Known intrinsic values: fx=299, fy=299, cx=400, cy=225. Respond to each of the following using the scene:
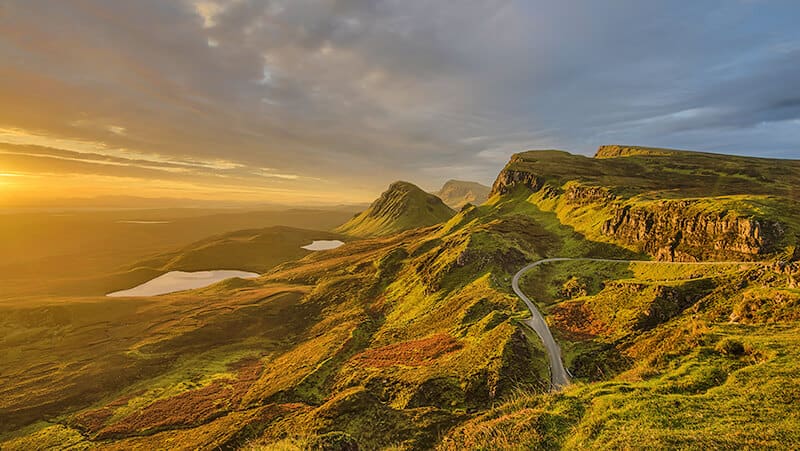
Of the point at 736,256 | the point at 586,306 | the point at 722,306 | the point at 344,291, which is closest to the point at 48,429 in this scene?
the point at 344,291

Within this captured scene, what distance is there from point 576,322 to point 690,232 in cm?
4391

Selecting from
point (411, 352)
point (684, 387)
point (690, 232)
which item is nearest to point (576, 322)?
point (411, 352)

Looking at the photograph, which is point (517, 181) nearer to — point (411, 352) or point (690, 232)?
point (690, 232)

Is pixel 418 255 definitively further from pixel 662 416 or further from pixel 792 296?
pixel 662 416

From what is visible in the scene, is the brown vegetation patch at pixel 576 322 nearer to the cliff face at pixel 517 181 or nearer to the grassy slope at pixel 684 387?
the grassy slope at pixel 684 387

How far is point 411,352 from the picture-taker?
5216 cm

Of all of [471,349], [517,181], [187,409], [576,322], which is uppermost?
[517,181]

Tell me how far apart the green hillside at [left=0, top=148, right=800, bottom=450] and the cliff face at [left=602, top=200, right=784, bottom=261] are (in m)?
0.36

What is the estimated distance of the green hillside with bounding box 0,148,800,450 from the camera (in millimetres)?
20484

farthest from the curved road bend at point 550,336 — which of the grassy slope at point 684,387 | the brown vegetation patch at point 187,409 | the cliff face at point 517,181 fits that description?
the cliff face at point 517,181

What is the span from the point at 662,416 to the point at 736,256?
63.6m

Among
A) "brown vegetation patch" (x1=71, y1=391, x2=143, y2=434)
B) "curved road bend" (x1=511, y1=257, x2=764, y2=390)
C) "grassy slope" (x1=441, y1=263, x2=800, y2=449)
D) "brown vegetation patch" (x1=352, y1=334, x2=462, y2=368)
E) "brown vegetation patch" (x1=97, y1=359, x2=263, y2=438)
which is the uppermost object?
"grassy slope" (x1=441, y1=263, x2=800, y2=449)

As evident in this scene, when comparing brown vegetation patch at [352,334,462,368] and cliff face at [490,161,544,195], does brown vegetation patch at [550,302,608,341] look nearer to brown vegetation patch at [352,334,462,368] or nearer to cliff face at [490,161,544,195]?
brown vegetation patch at [352,334,462,368]

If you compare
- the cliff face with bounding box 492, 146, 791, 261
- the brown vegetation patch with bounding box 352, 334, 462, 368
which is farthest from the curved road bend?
the brown vegetation patch with bounding box 352, 334, 462, 368
